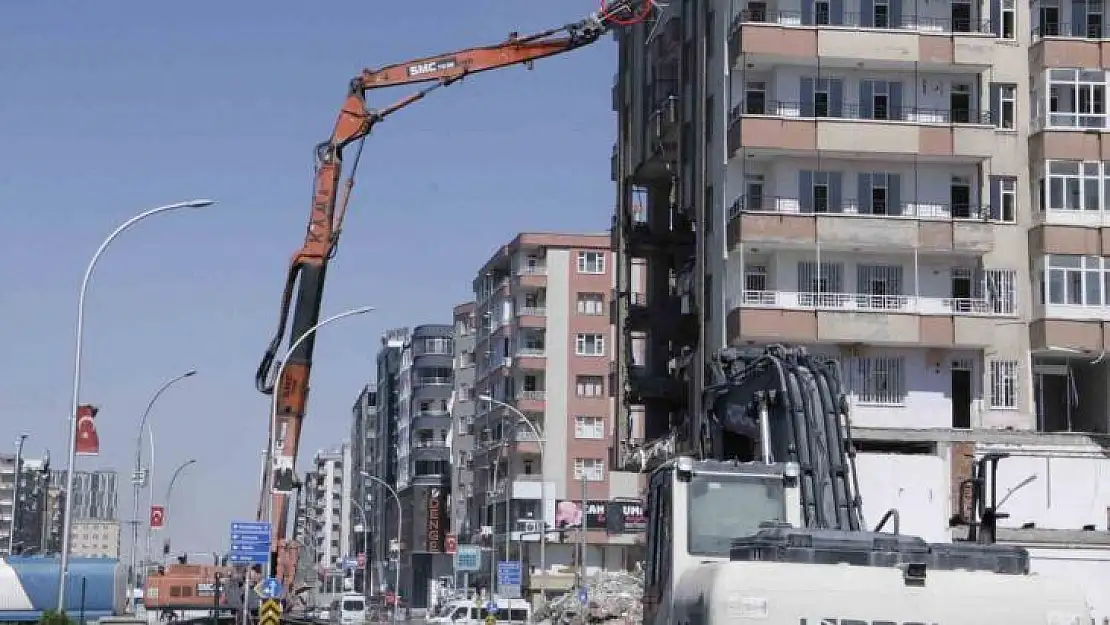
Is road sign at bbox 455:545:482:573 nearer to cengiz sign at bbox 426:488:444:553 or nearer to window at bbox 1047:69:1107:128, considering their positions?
window at bbox 1047:69:1107:128

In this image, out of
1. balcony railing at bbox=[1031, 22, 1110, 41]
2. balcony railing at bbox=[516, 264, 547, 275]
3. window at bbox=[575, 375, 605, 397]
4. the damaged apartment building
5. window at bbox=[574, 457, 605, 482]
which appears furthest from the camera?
balcony railing at bbox=[516, 264, 547, 275]

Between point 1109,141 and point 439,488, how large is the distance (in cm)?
9428

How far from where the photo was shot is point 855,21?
5569cm

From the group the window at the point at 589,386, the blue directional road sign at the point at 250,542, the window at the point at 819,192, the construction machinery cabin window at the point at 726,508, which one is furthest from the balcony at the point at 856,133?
the window at the point at 589,386

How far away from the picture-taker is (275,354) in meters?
49.0

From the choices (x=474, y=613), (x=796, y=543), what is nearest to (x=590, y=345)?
(x=474, y=613)

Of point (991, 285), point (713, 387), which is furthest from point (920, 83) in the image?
point (713, 387)

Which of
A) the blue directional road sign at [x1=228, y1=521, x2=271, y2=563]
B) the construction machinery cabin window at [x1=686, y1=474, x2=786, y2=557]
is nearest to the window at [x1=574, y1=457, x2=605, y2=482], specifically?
the blue directional road sign at [x1=228, y1=521, x2=271, y2=563]

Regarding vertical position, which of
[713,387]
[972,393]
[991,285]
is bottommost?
[713,387]

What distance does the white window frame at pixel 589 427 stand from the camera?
4210 inches

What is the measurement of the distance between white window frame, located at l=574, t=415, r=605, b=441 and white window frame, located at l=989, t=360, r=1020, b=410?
52.3 metres

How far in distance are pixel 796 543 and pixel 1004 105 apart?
4723cm

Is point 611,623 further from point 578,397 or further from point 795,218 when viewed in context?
point 578,397

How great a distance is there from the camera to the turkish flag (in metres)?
39.3
